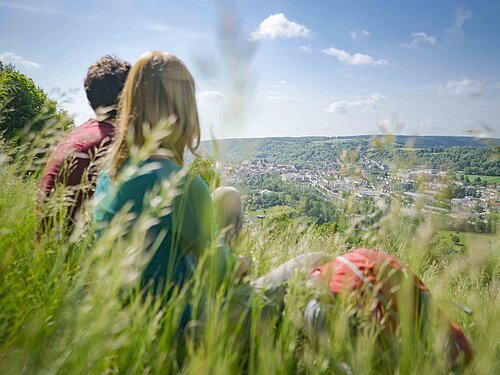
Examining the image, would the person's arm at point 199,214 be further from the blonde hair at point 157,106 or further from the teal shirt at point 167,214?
the blonde hair at point 157,106

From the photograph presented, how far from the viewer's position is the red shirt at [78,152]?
235 centimetres

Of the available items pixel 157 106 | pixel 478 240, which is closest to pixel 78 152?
pixel 157 106

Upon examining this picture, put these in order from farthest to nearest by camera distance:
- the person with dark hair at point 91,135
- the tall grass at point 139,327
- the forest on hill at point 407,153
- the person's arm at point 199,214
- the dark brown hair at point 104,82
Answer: the dark brown hair at point 104,82, the person with dark hair at point 91,135, the person's arm at point 199,214, the forest on hill at point 407,153, the tall grass at point 139,327

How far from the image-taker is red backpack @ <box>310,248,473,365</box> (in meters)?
1.46

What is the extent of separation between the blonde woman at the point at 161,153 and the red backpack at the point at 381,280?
1.76 ft

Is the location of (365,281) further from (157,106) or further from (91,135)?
(91,135)

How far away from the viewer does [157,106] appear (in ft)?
6.02

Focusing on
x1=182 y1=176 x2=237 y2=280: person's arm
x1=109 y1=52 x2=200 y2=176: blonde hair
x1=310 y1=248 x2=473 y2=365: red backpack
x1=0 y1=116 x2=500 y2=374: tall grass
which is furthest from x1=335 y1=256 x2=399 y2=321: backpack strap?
x1=109 y1=52 x2=200 y2=176: blonde hair

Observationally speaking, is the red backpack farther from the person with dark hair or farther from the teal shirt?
the person with dark hair

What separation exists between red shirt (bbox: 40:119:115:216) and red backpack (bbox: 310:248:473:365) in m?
1.50

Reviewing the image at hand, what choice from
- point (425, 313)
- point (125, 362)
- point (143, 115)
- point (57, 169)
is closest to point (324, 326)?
point (425, 313)

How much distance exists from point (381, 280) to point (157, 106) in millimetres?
1226

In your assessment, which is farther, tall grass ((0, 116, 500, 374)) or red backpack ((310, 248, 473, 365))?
red backpack ((310, 248, 473, 365))

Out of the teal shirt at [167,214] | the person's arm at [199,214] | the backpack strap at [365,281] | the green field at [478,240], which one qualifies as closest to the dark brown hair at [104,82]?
the teal shirt at [167,214]
